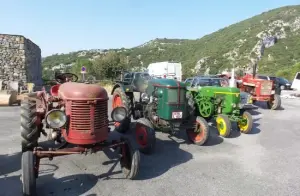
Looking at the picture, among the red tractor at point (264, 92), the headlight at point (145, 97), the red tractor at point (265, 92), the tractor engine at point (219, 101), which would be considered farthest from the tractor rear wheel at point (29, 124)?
the red tractor at point (265, 92)

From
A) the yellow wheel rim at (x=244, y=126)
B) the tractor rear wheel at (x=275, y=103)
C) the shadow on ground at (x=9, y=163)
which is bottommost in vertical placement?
the shadow on ground at (x=9, y=163)

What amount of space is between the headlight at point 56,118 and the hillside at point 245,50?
40454mm

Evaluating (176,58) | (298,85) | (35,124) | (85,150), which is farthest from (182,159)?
(176,58)

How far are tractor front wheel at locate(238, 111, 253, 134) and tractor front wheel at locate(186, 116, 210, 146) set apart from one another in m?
2.06

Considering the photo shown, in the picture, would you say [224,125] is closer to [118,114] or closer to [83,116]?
[118,114]

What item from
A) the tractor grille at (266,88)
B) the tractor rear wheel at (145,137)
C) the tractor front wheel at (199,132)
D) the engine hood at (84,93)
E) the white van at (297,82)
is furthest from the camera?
the white van at (297,82)

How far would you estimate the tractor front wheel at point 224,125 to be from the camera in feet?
21.9

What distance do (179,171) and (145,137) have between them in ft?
3.75

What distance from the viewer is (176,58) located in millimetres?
66812

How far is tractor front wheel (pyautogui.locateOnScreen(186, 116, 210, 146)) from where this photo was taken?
5789mm

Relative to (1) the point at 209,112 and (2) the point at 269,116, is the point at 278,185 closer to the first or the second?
(1) the point at 209,112

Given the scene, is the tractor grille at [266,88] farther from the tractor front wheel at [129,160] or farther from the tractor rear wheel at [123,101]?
the tractor front wheel at [129,160]

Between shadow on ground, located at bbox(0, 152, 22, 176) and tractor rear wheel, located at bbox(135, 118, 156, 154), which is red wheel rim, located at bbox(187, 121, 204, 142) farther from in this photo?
shadow on ground, located at bbox(0, 152, 22, 176)

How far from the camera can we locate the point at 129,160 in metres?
4.06
